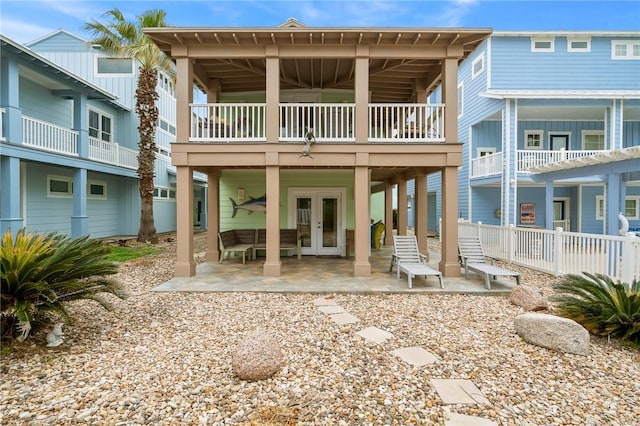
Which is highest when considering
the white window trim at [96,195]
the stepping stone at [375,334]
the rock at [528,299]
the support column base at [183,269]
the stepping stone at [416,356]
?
the white window trim at [96,195]

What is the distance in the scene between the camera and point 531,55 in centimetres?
1433

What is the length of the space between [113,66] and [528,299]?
20693 mm

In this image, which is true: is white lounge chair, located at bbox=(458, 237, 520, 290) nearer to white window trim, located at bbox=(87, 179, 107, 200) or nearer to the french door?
the french door

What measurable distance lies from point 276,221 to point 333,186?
4.00 metres

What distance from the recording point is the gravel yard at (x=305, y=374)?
2705 millimetres

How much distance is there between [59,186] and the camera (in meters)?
13.3

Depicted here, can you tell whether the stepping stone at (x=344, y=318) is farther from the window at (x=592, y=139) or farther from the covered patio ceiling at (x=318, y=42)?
the window at (x=592, y=139)

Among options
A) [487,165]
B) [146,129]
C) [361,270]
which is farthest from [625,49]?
[146,129]

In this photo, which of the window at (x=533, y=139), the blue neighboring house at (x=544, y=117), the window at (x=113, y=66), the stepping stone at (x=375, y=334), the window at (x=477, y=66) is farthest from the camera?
the window at (x=113, y=66)

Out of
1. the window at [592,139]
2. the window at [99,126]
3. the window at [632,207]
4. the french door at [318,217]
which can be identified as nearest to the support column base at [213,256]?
the french door at [318,217]

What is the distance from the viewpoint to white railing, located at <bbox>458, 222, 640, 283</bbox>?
6.11 m

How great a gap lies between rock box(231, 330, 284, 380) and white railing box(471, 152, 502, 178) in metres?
13.7

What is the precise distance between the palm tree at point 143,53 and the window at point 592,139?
65.9 feet

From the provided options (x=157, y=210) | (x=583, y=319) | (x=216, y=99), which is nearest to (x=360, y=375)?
(x=583, y=319)
